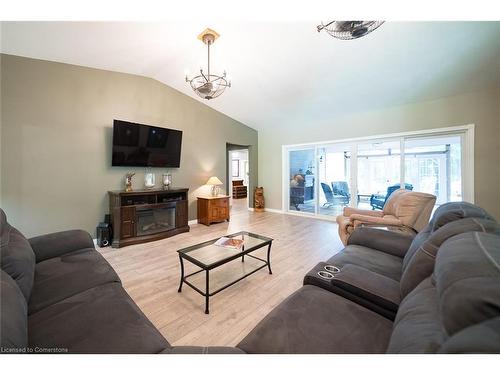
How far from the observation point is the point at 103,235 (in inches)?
129

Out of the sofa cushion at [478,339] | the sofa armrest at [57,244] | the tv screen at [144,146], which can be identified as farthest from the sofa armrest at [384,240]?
the tv screen at [144,146]

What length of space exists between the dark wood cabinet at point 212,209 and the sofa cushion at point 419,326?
406cm

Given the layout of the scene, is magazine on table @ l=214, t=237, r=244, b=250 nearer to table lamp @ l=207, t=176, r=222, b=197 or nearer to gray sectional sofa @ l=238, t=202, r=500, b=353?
gray sectional sofa @ l=238, t=202, r=500, b=353

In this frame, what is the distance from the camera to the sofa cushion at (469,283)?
0.51 meters

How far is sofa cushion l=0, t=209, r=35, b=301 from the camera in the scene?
43.2 inches

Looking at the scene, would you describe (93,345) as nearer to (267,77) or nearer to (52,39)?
(52,39)

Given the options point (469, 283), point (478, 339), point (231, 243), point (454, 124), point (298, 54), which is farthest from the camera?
point (454, 124)

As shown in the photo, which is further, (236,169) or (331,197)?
(236,169)

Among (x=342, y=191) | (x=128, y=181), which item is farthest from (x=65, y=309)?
(x=342, y=191)

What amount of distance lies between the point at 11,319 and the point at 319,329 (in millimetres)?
1211

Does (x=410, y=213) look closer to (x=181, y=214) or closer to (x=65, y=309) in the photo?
(x=65, y=309)
